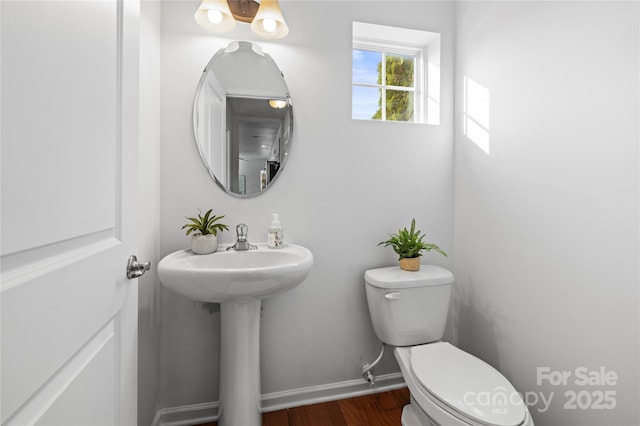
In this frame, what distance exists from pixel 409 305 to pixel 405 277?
0.43 feet

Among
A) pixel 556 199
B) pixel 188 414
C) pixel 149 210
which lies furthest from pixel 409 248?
pixel 188 414

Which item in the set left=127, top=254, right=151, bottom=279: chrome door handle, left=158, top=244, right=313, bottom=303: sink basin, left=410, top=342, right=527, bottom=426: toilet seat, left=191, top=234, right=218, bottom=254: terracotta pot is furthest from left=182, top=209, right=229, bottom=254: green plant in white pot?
left=410, top=342, right=527, bottom=426: toilet seat

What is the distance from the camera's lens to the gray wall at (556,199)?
1.03 metres

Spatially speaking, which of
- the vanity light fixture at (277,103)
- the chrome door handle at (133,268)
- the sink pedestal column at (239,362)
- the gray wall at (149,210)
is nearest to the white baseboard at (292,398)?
the gray wall at (149,210)

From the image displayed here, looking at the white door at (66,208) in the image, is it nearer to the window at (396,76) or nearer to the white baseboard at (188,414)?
the white baseboard at (188,414)

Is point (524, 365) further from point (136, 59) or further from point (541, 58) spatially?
point (136, 59)

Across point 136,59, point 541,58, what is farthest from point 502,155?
point 136,59

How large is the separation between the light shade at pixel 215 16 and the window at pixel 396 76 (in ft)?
2.47

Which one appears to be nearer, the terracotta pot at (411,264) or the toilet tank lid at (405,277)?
the toilet tank lid at (405,277)

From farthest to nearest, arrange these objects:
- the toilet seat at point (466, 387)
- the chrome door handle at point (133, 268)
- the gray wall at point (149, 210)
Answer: the gray wall at point (149, 210) → the toilet seat at point (466, 387) → the chrome door handle at point (133, 268)

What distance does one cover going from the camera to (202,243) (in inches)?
52.7

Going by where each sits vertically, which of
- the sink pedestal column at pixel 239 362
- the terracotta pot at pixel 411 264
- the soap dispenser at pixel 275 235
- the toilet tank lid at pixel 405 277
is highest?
the soap dispenser at pixel 275 235

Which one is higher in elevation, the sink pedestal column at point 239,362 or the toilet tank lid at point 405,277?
the toilet tank lid at point 405,277

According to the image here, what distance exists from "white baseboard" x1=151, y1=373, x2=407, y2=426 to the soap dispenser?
0.78m
